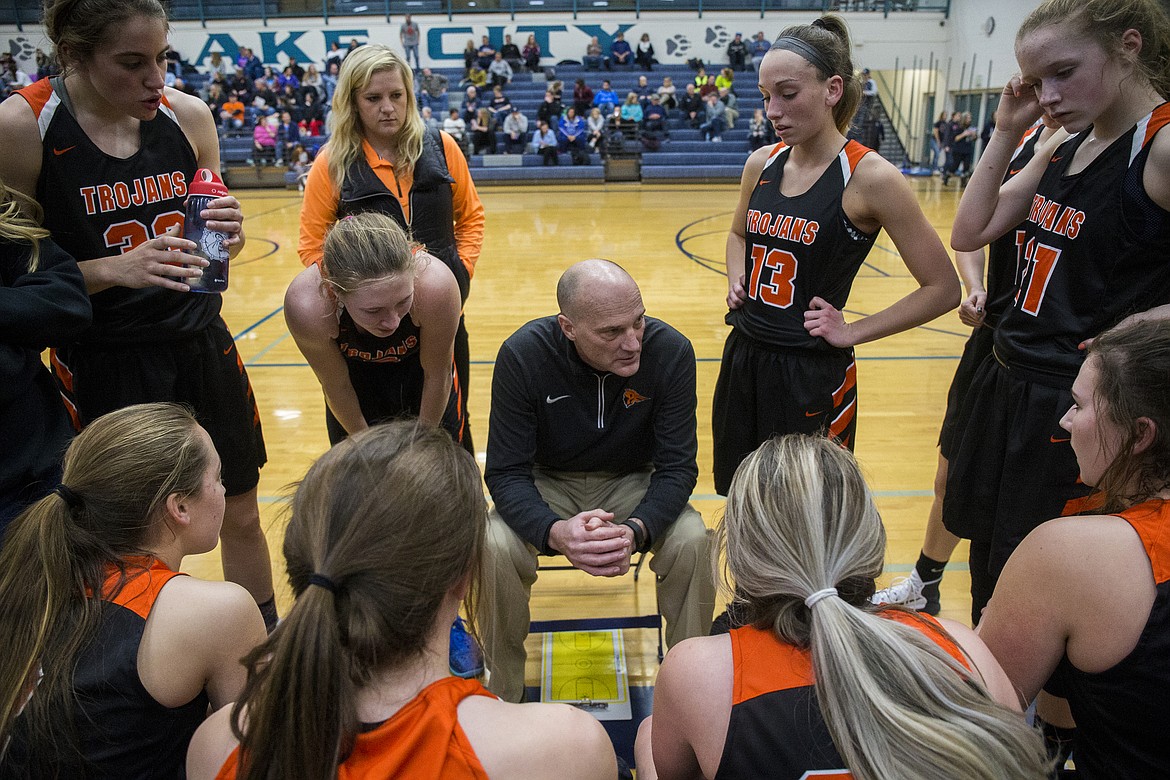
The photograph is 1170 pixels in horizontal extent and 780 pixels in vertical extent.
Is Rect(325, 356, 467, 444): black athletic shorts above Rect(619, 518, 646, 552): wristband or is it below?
above

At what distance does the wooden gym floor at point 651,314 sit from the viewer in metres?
3.10

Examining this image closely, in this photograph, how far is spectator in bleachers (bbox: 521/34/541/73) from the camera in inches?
757

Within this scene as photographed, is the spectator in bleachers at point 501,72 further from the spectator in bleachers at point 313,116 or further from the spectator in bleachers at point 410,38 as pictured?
the spectator in bleachers at point 313,116

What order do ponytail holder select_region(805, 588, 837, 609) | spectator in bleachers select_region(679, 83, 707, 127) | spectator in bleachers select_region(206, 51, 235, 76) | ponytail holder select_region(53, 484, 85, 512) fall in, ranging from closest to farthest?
ponytail holder select_region(805, 588, 837, 609) < ponytail holder select_region(53, 484, 85, 512) < spectator in bleachers select_region(679, 83, 707, 127) < spectator in bleachers select_region(206, 51, 235, 76)

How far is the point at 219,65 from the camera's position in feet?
62.8

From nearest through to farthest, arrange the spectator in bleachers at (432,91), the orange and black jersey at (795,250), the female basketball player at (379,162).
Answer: the orange and black jersey at (795,250) → the female basketball player at (379,162) → the spectator in bleachers at (432,91)

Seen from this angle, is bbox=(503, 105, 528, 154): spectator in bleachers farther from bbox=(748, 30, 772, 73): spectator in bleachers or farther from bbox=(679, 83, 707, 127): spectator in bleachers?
bbox=(748, 30, 772, 73): spectator in bleachers

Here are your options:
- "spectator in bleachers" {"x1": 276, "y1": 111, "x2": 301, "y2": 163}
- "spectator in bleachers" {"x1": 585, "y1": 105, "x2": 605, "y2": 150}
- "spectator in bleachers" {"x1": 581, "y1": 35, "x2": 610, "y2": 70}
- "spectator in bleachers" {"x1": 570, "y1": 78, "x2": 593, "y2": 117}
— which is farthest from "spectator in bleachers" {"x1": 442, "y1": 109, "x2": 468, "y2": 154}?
"spectator in bleachers" {"x1": 581, "y1": 35, "x2": 610, "y2": 70}

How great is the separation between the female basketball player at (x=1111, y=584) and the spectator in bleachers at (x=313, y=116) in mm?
17488

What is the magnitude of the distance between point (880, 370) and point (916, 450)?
4.08ft

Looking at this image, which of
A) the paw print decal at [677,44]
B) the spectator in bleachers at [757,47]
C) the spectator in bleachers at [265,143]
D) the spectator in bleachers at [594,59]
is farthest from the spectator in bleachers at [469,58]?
the spectator in bleachers at [757,47]

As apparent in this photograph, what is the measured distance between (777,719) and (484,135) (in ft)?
52.6

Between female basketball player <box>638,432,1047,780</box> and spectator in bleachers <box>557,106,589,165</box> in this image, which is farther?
spectator in bleachers <box>557,106,589,165</box>

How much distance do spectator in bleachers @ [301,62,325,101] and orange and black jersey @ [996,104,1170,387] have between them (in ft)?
58.1
